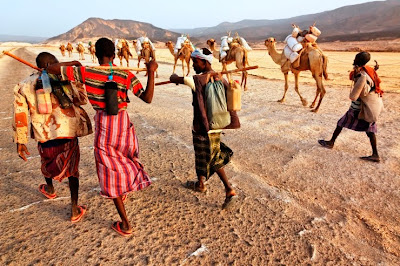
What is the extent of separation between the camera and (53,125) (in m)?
2.68

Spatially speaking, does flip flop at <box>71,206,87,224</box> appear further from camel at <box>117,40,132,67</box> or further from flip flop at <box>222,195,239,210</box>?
camel at <box>117,40,132,67</box>

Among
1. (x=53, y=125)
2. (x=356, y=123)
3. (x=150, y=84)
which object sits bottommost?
(x=356, y=123)

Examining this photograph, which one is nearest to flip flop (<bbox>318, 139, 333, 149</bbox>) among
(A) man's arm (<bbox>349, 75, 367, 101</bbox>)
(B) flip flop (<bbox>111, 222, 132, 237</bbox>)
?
(A) man's arm (<bbox>349, 75, 367, 101</bbox>)

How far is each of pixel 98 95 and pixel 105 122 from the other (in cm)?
24

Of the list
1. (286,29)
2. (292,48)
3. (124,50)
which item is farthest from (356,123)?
(286,29)

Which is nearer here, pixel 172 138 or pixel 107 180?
pixel 107 180

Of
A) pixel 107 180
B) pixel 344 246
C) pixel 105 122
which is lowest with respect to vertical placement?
pixel 344 246

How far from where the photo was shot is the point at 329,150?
4828 mm

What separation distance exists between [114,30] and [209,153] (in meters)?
161

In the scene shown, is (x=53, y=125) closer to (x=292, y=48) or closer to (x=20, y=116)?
(x=20, y=116)

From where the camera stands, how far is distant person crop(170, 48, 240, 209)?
2.82 meters

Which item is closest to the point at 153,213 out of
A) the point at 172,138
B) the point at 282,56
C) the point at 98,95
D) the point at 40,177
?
the point at 98,95

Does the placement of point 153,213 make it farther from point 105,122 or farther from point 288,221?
point 288,221

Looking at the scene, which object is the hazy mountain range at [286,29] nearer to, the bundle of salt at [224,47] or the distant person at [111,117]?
the bundle of salt at [224,47]
